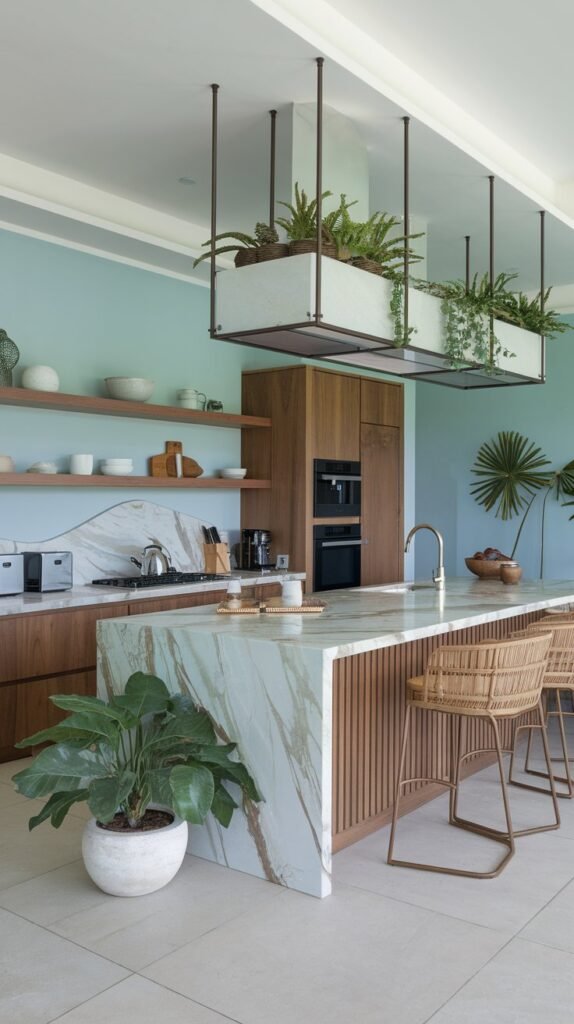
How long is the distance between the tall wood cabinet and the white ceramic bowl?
3.91 ft

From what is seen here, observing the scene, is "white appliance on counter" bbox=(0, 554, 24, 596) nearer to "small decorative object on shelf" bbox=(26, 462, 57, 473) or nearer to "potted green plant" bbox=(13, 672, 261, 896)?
"small decorative object on shelf" bbox=(26, 462, 57, 473)

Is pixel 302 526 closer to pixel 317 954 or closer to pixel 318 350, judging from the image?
pixel 318 350

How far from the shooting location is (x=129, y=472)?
18.0 feet

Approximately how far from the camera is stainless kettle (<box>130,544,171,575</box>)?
553 cm

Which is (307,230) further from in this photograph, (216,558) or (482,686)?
(216,558)

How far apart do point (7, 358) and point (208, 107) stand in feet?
5.68

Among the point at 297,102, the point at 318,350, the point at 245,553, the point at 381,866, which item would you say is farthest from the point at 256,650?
the point at 245,553

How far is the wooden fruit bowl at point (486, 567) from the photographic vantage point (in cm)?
525

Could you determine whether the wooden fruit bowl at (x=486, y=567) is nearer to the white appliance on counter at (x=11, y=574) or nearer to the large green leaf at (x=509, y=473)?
the large green leaf at (x=509, y=473)

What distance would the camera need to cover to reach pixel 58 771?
281cm

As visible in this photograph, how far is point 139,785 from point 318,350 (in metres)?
2.15

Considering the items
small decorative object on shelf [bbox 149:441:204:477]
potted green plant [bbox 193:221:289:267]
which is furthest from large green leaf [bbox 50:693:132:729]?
small decorative object on shelf [bbox 149:441:204:477]

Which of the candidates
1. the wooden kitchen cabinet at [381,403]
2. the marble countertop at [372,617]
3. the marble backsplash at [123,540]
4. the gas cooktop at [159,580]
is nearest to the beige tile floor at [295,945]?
the marble countertop at [372,617]

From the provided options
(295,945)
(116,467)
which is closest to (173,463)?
(116,467)
